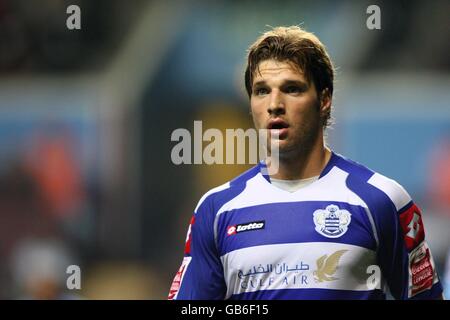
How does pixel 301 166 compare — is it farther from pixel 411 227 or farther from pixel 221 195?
pixel 411 227

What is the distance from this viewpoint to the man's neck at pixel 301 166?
16.2 ft

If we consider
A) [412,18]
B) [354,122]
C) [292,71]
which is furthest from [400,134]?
[292,71]

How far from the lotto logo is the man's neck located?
29 cm

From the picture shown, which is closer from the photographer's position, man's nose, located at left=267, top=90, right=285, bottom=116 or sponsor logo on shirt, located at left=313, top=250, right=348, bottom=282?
sponsor logo on shirt, located at left=313, top=250, right=348, bottom=282

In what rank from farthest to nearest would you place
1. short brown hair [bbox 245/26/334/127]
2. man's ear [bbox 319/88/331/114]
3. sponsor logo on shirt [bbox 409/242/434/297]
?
man's ear [bbox 319/88/331/114] → short brown hair [bbox 245/26/334/127] → sponsor logo on shirt [bbox 409/242/434/297]

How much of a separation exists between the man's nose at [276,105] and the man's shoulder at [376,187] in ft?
1.51

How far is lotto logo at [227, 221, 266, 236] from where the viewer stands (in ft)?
15.8

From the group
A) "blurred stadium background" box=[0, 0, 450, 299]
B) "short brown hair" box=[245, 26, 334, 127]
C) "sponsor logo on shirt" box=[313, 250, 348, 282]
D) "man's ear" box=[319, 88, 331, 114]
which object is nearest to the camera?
"sponsor logo on shirt" box=[313, 250, 348, 282]

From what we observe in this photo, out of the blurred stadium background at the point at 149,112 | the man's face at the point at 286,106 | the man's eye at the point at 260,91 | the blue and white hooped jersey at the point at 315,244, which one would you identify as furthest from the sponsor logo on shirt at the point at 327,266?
the blurred stadium background at the point at 149,112

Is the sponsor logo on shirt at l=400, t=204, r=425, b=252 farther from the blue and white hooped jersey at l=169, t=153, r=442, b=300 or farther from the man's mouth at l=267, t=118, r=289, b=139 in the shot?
the man's mouth at l=267, t=118, r=289, b=139

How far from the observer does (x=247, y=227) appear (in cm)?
482

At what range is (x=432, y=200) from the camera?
12.2m

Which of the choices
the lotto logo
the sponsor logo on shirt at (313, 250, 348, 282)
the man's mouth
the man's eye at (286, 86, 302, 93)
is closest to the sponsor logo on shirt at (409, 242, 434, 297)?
the sponsor logo on shirt at (313, 250, 348, 282)

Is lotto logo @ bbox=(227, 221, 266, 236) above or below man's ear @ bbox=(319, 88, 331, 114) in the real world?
below
